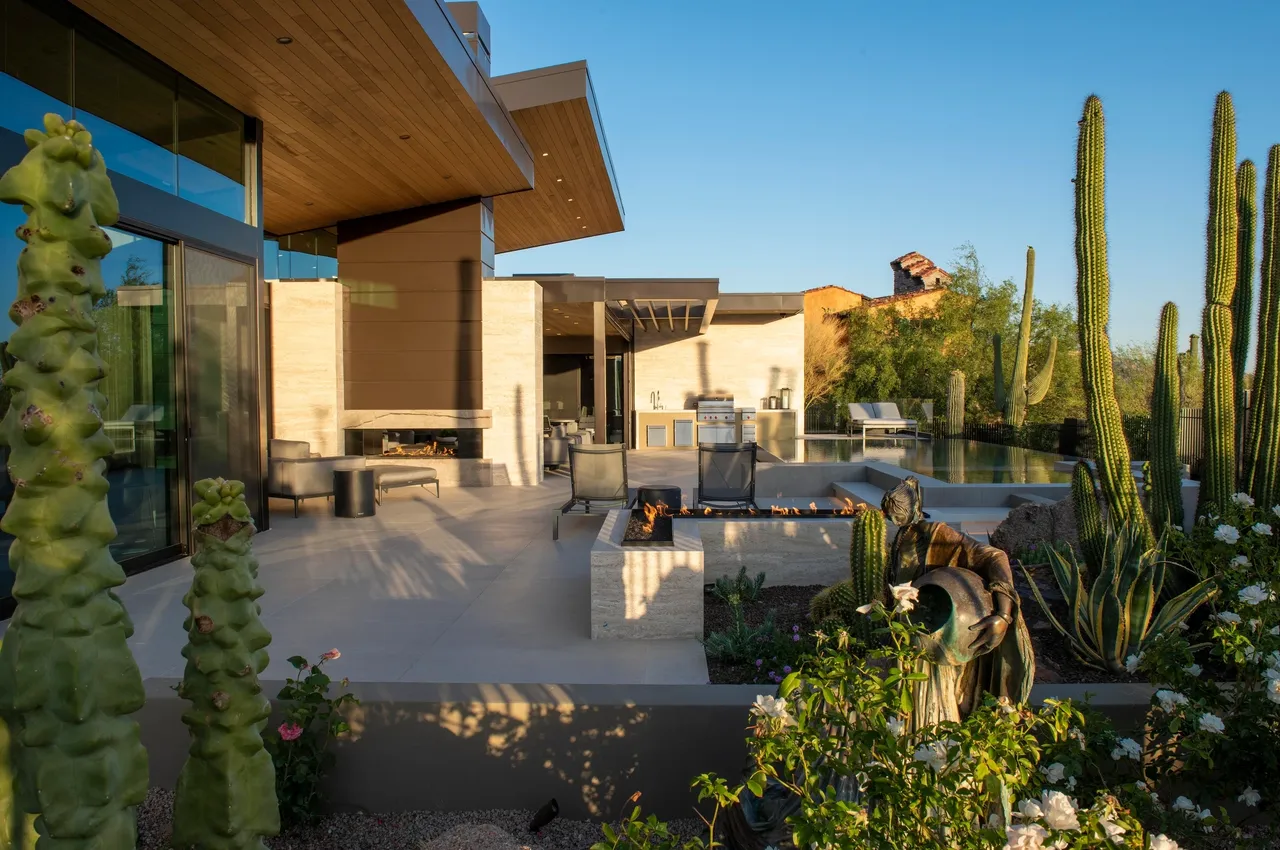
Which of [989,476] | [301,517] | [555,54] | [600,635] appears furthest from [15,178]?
[555,54]

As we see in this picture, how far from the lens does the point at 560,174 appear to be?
1380 cm

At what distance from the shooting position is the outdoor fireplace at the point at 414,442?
1241 centimetres

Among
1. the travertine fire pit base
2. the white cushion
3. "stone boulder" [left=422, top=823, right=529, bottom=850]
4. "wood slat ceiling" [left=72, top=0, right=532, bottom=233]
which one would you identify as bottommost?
"stone boulder" [left=422, top=823, right=529, bottom=850]

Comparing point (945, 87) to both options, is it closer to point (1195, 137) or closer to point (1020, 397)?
point (1020, 397)

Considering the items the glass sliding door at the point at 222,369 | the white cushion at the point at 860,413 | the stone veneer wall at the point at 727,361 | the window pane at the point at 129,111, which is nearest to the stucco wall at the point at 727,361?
the stone veneer wall at the point at 727,361

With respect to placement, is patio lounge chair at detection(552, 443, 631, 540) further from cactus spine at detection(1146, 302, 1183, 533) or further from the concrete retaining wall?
the concrete retaining wall

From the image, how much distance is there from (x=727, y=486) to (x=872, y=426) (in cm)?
1505

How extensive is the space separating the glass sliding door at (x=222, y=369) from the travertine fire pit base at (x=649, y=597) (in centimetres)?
444

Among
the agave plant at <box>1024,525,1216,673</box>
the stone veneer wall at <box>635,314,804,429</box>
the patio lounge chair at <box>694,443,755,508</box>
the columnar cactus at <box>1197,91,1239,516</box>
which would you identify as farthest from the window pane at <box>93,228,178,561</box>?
the stone veneer wall at <box>635,314,804,429</box>

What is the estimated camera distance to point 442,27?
24.3 ft

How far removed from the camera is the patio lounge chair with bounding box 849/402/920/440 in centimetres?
2106

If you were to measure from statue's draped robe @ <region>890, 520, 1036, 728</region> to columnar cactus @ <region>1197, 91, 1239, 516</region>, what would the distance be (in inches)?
121

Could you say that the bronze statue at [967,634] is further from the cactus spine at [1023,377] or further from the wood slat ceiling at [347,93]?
the cactus spine at [1023,377]

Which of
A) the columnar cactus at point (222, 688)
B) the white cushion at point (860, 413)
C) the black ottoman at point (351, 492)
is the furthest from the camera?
the white cushion at point (860, 413)
